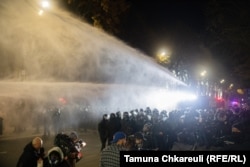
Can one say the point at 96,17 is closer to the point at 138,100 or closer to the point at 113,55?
the point at 113,55

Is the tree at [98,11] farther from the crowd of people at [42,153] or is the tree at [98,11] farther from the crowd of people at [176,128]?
the crowd of people at [42,153]

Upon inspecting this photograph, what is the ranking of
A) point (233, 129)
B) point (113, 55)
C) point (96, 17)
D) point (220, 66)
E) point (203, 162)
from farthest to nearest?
point (220, 66) → point (113, 55) → point (96, 17) → point (233, 129) → point (203, 162)

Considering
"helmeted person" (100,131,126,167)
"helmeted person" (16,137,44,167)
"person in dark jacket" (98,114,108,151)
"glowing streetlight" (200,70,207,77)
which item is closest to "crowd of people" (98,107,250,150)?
"person in dark jacket" (98,114,108,151)

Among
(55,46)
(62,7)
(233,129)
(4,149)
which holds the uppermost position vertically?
(62,7)

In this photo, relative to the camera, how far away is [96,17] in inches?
1043

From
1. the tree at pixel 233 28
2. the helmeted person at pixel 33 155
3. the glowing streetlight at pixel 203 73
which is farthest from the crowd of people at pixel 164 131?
the glowing streetlight at pixel 203 73

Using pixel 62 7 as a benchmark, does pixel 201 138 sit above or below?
below

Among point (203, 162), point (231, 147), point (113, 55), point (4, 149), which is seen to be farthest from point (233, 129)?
point (113, 55)

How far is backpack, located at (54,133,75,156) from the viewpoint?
8.00 metres

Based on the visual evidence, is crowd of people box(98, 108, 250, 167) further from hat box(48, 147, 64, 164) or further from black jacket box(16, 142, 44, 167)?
hat box(48, 147, 64, 164)

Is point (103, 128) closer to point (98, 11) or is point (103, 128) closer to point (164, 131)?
point (164, 131)

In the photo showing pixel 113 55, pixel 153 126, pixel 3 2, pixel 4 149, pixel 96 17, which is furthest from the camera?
pixel 113 55

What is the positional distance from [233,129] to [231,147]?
1.03 meters

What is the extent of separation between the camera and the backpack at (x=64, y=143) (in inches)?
315
